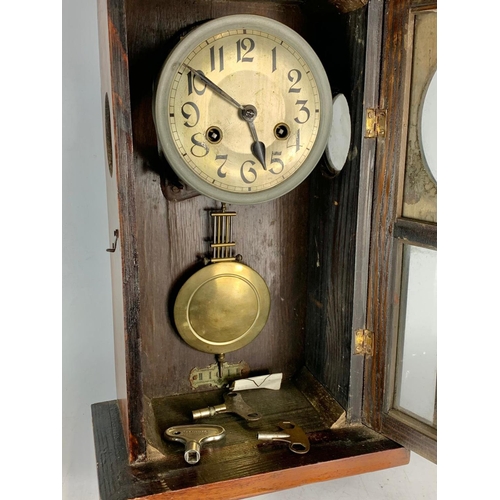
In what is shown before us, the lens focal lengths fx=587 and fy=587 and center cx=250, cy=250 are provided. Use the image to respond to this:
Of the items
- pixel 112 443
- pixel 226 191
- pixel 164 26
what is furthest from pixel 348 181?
pixel 112 443

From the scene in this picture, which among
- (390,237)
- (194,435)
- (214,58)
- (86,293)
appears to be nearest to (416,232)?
(390,237)

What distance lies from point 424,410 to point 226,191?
0.62 meters

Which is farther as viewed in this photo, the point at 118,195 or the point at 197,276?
the point at 197,276

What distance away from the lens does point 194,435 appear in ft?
4.13

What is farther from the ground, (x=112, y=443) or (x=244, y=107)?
(x=244, y=107)

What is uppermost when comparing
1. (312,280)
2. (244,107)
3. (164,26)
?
(164,26)

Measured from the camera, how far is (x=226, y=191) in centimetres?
120

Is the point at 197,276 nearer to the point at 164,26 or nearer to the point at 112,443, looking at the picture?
the point at 112,443

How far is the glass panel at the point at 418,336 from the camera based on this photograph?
47.4 inches

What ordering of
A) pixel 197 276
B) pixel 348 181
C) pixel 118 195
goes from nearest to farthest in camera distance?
pixel 118 195
pixel 348 181
pixel 197 276

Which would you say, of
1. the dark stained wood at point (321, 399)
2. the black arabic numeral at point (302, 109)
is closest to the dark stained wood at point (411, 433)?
the dark stained wood at point (321, 399)

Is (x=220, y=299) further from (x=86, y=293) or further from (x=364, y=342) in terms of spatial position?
(x=86, y=293)

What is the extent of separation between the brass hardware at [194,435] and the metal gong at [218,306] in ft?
0.76

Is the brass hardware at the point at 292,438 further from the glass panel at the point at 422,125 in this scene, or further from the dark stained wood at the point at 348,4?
the dark stained wood at the point at 348,4
